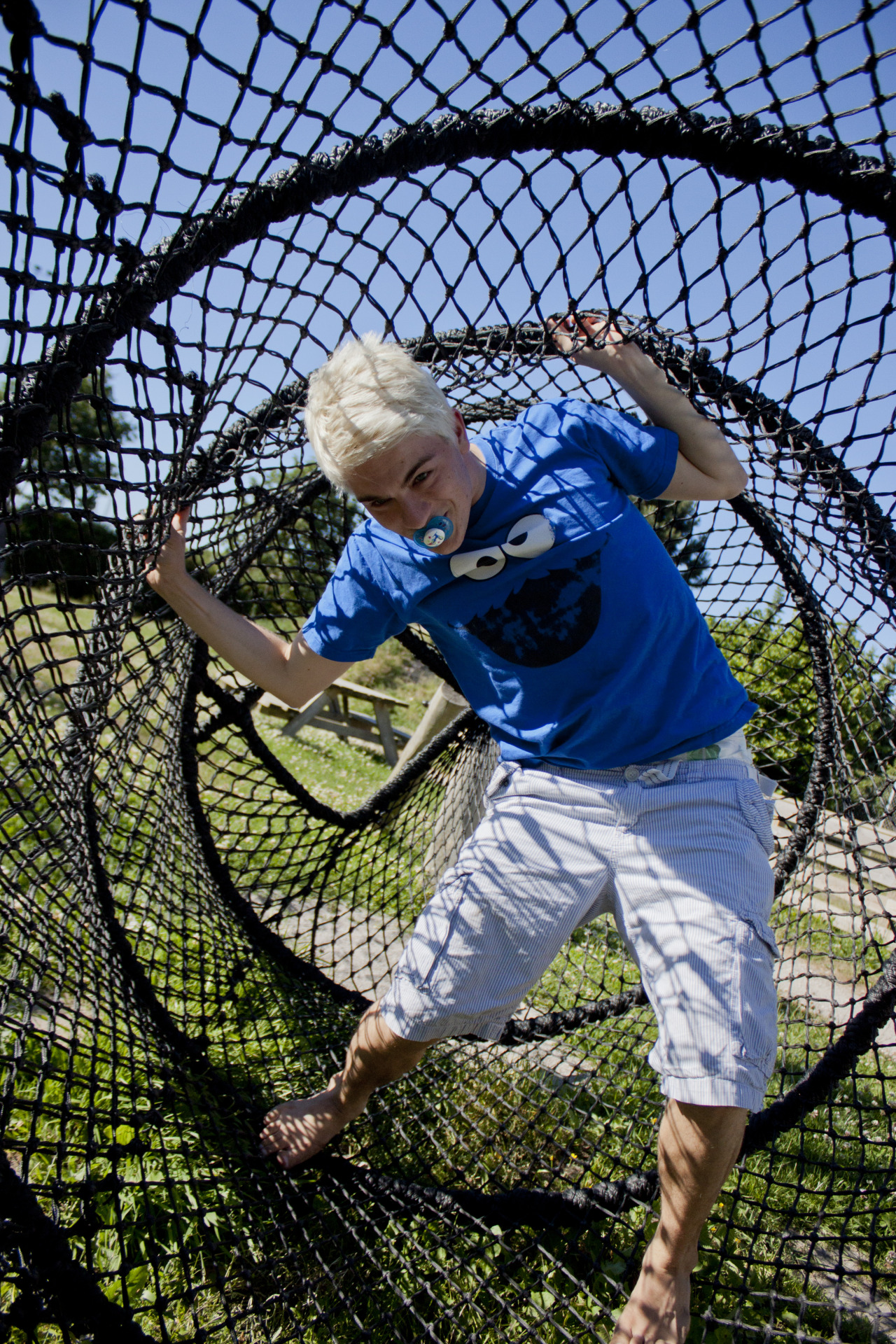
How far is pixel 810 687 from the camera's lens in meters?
2.35

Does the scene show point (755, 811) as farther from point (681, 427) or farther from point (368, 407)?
point (368, 407)

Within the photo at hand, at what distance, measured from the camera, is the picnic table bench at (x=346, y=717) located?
572 cm

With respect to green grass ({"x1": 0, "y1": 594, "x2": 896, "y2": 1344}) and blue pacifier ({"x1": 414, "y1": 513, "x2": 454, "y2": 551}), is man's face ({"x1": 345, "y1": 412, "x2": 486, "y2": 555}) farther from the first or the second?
green grass ({"x1": 0, "y1": 594, "x2": 896, "y2": 1344})

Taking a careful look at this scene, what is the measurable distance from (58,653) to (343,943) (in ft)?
14.6

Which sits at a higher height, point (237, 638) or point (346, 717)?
point (346, 717)

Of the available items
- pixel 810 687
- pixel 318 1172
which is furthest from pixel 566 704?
pixel 810 687

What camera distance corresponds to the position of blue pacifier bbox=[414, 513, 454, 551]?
4.12 feet

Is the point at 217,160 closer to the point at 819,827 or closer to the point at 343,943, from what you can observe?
the point at 819,827

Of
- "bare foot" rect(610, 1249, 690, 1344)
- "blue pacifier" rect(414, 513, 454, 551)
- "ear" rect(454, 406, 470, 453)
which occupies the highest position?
"ear" rect(454, 406, 470, 453)

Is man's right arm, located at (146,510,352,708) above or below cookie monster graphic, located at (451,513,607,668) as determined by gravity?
above

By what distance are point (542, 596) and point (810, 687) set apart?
4.39 ft

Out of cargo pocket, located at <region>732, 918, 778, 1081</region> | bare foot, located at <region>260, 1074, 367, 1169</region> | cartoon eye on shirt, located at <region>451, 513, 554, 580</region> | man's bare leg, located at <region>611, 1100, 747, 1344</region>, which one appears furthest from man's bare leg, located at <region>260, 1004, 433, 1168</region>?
cartoon eye on shirt, located at <region>451, 513, 554, 580</region>

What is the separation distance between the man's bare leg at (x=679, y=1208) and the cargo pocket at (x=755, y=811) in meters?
0.40

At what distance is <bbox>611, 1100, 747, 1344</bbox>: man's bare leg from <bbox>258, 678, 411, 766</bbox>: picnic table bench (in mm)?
4337
